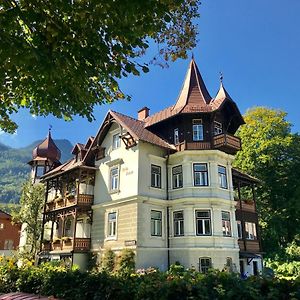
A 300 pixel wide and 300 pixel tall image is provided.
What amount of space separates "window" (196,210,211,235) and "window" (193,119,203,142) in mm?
4980

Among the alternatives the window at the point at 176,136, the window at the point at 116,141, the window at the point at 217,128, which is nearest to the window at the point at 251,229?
the window at the point at 217,128

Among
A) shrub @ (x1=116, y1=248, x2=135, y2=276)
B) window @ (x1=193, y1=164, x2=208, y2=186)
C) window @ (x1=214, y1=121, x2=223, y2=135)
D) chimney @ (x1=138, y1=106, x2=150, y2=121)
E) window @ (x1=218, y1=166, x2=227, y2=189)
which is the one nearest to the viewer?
shrub @ (x1=116, y1=248, x2=135, y2=276)

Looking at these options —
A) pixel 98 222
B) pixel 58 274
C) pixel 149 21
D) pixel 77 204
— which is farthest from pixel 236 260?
pixel 149 21

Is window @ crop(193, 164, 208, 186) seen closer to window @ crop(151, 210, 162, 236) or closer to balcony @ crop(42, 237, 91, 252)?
window @ crop(151, 210, 162, 236)

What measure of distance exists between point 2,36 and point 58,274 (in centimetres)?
858

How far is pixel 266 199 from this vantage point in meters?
36.8

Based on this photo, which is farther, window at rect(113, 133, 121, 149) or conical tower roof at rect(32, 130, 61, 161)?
conical tower roof at rect(32, 130, 61, 161)

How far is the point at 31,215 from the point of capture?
29.6m

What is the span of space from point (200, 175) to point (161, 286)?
50.0ft

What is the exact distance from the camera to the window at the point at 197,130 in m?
23.5

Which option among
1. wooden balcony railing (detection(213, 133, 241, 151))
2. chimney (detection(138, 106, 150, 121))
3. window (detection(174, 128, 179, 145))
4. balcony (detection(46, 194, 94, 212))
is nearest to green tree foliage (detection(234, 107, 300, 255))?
wooden balcony railing (detection(213, 133, 241, 151))

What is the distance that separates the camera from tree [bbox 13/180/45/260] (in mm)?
29172

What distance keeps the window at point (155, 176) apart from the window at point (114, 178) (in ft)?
8.74

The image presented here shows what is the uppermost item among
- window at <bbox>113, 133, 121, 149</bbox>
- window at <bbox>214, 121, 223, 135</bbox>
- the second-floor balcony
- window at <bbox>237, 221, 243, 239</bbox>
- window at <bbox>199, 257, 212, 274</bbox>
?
window at <bbox>214, 121, 223, 135</bbox>
